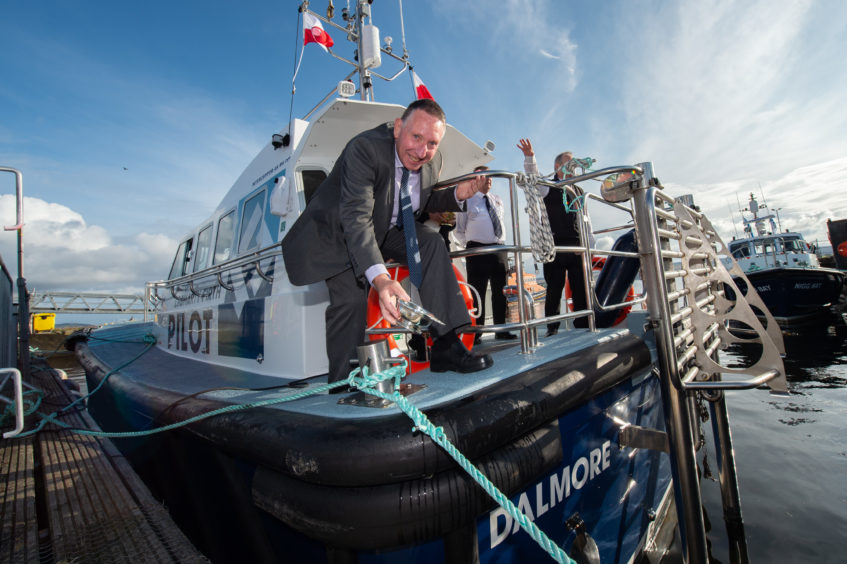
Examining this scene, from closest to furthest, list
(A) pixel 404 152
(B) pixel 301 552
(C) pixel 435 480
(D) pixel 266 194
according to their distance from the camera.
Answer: (C) pixel 435 480 < (B) pixel 301 552 < (A) pixel 404 152 < (D) pixel 266 194

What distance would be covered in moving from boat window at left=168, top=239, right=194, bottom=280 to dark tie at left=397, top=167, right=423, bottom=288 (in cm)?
425

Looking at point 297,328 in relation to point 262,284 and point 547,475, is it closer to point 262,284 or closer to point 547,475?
point 262,284

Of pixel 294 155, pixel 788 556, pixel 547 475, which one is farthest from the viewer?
pixel 294 155

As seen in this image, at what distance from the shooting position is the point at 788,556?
2.35 m

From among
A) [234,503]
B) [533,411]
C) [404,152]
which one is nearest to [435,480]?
[533,411]

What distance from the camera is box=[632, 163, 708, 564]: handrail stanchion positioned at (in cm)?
175

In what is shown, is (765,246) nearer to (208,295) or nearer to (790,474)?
(790,474)

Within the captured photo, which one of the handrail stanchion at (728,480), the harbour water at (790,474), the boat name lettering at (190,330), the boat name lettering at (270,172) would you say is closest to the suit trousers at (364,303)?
the boat name lettering at (270,172)

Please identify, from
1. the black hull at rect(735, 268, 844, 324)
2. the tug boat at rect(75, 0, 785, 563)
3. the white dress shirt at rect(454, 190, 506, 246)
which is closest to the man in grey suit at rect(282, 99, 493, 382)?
the tug boat at rect(75, 0, 785, 563)

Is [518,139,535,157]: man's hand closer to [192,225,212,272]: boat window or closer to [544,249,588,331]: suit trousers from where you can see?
[544,249,588,331]: suit trousers

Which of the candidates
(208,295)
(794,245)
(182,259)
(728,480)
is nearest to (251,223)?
(208,295)

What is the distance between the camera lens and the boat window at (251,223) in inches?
128

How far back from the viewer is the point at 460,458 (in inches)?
42.8

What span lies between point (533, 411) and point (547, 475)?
320mm
